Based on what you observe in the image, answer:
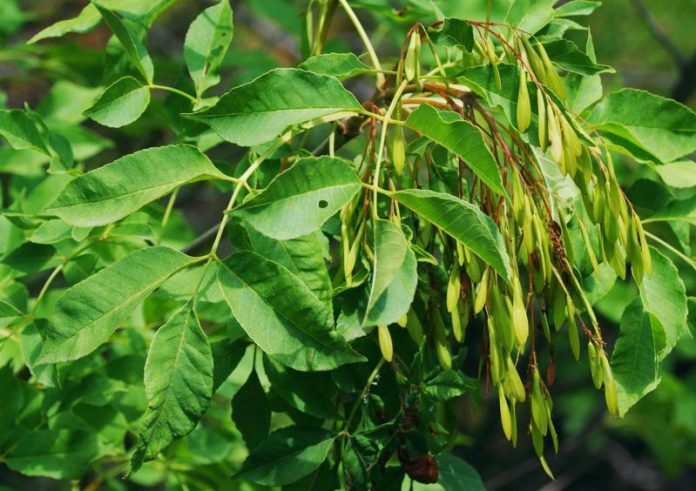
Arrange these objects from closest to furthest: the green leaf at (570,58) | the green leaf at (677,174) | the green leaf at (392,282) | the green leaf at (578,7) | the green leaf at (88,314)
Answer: the green leaf at (392,282), the green leaf at (88,314), the green leaf at (570,58), the green leaf at (677,174), the green leaf at (578,7)

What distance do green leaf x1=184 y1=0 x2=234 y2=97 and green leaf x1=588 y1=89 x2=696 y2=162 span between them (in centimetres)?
46

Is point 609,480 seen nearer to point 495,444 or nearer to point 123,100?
point 495,444

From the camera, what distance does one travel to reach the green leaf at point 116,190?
0.85 meters

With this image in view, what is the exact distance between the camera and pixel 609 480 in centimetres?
379

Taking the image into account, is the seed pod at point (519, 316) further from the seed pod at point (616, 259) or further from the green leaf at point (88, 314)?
the green leaf at point (88, 314)

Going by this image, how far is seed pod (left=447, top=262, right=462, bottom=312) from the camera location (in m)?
0.84

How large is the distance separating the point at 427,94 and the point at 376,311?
1.27 feet

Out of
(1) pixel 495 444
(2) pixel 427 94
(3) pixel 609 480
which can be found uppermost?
(2) pixel 427 94

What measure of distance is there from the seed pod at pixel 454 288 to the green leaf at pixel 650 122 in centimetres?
29

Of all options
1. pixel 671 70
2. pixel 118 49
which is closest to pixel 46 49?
pixel 118 49

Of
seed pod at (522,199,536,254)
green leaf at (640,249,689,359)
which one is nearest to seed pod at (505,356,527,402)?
seed pod at (522,199,536,254)

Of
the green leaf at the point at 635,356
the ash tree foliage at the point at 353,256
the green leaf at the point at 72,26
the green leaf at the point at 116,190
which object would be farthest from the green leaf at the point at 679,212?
the green leaf at the point at 72,26

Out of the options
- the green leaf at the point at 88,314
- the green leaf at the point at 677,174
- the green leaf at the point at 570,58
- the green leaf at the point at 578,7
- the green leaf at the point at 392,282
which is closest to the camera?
the green leaf at the point at 392,282

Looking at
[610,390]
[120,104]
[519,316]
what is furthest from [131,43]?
[610,390]
